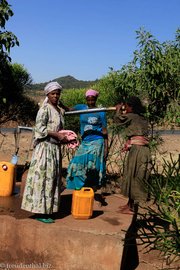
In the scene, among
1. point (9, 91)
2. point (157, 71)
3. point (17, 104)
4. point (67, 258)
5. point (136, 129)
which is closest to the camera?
point (67, 258)

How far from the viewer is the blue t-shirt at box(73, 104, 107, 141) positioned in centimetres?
496

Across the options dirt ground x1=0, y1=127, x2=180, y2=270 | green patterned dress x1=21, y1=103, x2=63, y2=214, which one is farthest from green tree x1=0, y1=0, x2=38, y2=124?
green patterned dress x1=21, y1=103, x2=63, y2=214

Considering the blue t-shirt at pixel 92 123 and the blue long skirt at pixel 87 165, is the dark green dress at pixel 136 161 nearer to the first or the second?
the blue t-shirt at pixel 92 123

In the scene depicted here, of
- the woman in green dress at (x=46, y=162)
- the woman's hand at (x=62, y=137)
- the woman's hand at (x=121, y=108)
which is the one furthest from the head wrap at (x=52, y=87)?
the woman's hand at (x=121, y=108)

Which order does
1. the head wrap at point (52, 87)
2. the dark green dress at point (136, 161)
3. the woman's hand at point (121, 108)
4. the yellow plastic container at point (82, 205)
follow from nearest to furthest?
1. the head wrap at point (52, 87)
2. the yellow plastic container at point (82, 205)
3. the dark green dress at point (136, 161)
4. the woman's hand at point (121, 108)

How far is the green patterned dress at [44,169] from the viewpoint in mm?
3934

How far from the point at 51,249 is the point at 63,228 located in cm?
25

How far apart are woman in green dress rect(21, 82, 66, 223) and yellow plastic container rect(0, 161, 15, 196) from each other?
0.96m

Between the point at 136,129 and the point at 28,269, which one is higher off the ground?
the point at 136,129

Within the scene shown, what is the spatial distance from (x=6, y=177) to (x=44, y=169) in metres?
1.13

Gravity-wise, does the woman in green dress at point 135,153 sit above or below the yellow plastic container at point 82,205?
above

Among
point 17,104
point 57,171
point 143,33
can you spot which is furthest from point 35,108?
point 57,171

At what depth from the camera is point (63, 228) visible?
12.6 feet

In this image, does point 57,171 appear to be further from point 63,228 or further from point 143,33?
point 143,33
